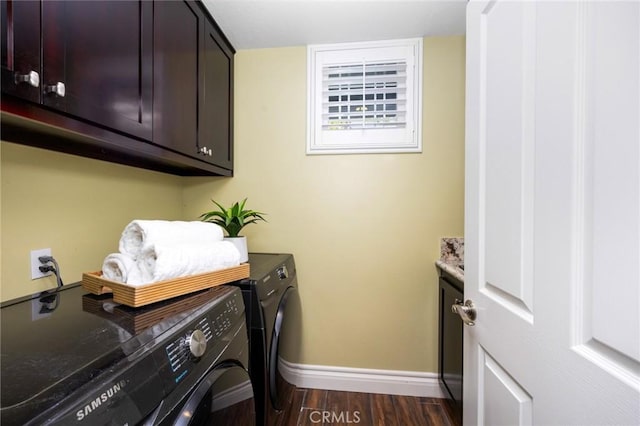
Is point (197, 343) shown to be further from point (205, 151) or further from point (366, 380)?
point (366, 380)

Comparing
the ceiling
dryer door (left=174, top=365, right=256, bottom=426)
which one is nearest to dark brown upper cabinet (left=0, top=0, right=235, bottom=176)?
the ceiling

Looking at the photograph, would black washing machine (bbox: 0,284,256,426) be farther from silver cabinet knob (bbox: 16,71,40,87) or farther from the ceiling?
the ceiling

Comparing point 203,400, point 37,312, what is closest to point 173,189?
point 37,312

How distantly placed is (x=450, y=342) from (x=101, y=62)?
195cm

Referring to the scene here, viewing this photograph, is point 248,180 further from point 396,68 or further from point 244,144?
point 396,68

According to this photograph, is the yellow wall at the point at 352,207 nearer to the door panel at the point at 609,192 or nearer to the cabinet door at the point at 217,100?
the cabinet door at the point at 217,100

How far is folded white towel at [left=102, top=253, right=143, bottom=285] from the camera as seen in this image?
2.53 ft

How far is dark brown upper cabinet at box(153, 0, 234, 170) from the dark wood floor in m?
1.47

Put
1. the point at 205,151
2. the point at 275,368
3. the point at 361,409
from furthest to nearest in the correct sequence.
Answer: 1. the point at 361,409
2. the point at 205,151
3. the point at 275,368

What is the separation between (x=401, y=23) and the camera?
1.48 metres

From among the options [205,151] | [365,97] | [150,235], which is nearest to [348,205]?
[365,97]

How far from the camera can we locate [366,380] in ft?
5.44

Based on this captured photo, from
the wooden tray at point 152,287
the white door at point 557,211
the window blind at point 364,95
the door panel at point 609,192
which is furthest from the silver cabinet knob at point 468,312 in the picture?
the window blind at point 364,95

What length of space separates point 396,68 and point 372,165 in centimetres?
64
